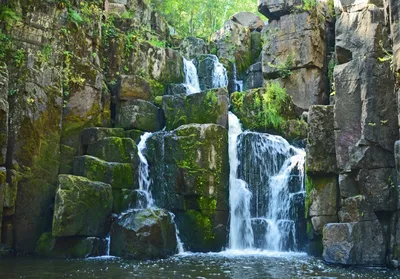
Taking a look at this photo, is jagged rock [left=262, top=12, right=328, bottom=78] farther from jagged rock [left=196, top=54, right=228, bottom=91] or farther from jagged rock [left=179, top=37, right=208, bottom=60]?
jagged rock [left=179, top=37, right=208, bottom=60]

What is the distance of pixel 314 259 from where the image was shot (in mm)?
12547

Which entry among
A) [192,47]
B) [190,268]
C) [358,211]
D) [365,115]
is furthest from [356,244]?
[192,47]

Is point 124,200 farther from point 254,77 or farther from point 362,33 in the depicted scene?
point 254,77

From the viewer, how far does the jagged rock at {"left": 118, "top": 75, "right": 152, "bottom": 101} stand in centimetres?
1845

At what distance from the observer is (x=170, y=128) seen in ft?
58.5

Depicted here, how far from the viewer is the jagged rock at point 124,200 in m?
14.8

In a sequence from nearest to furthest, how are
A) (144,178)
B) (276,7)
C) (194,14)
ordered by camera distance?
(144,178)
(276,7)
(194,14)

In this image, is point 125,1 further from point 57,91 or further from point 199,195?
point 199,195

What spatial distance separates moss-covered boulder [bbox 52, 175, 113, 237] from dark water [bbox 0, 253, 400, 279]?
4.03 feet

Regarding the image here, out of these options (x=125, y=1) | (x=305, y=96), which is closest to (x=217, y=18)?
(x=125, y=1)

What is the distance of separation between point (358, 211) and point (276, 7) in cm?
1260

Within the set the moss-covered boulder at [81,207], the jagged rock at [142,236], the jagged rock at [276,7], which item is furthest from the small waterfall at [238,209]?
the jagged rock at [276,7]

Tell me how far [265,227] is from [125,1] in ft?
50.5

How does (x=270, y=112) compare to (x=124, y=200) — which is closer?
(x=124, y=200)
